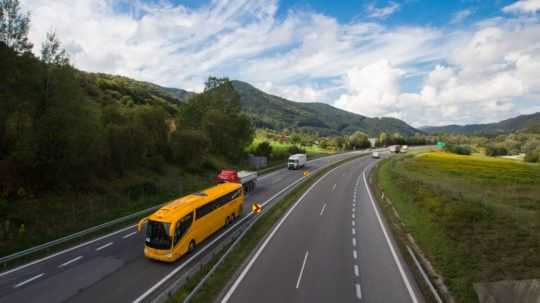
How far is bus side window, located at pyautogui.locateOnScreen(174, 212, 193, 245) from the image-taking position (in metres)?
14.9

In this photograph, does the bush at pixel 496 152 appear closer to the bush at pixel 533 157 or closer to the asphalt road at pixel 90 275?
the bush at pixel 533 157

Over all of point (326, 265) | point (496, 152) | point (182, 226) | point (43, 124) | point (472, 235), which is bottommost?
point (326, 265)

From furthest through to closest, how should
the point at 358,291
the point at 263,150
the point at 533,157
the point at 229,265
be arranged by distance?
the point at 533,157, the point at 263,150, the point at 229,265, the point at 358,291

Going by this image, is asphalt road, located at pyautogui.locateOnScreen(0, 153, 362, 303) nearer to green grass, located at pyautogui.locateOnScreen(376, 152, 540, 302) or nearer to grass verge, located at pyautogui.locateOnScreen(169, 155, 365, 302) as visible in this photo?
grass verge, located at pyautogui.locateOnScreen(169, 155, 365, 302)

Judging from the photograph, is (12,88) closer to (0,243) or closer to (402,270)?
(0,243)

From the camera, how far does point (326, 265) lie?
564 inches

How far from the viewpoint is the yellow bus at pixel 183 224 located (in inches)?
577

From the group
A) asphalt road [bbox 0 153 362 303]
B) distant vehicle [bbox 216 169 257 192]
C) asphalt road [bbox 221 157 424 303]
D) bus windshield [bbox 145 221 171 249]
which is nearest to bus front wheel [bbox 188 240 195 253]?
asphalt road [bbox 0 153 362 303]

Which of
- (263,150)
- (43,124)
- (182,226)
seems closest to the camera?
(182,226)

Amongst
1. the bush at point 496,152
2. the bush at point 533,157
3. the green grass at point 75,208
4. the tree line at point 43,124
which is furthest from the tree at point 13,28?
the bush at point 496,152

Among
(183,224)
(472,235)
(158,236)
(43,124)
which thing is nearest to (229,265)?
(183,224)

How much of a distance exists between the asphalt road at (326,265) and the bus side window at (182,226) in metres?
4.07

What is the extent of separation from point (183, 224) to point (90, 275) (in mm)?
4813

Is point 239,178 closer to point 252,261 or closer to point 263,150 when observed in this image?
point 252,261
